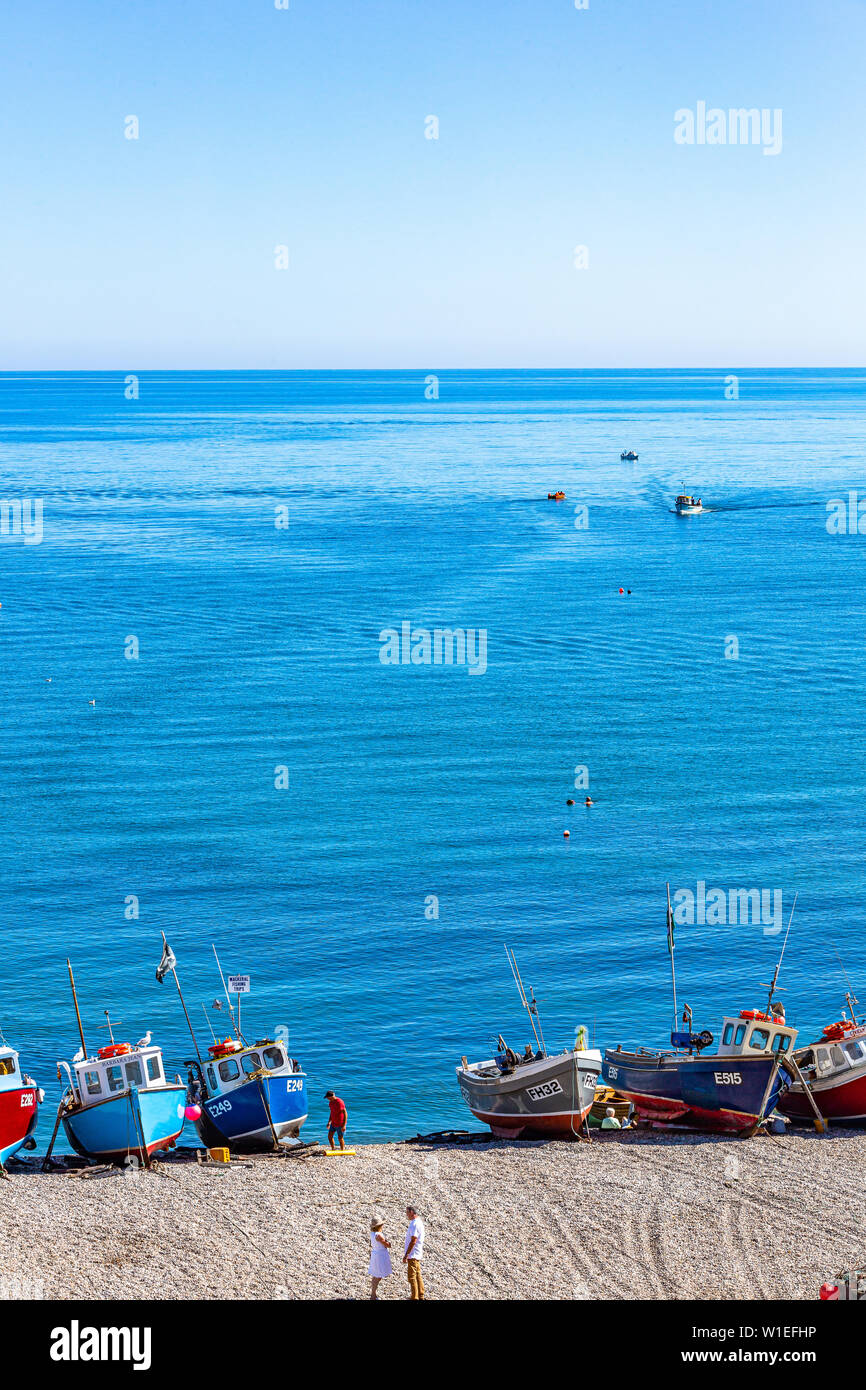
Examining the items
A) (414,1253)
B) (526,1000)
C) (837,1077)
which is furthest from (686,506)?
(414,1253)

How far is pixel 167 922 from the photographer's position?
195 ft

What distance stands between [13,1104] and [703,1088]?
19.9 m

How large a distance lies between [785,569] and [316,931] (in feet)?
295

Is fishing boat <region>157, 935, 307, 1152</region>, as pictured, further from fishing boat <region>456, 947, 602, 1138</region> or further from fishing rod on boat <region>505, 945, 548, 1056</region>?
fishing rod on boat <region>505, 945, 548, 1056</region>

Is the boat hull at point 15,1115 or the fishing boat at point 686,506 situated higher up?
the fishing boat at point 686,506

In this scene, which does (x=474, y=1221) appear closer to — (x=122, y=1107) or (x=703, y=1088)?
(x=703, y=1088)

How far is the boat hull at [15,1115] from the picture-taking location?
1531 inches

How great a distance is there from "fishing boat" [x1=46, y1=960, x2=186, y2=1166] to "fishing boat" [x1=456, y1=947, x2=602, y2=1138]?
30.4 feet

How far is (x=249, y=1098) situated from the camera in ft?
130

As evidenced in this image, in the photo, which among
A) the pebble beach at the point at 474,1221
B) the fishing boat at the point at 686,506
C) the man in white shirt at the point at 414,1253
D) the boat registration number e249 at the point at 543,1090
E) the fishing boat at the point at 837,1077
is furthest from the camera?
the fishing boat at the point at 686,506

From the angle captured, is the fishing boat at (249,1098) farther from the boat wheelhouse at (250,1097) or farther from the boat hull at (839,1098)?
the boat hull at (839,1098)

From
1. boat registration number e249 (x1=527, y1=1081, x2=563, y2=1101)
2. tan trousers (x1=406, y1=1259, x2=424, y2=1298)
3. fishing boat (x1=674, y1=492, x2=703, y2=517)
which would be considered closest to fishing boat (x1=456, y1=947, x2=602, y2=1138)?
boat registration number e249 (x1=527, y1=1081, x2=563, y2=1101)

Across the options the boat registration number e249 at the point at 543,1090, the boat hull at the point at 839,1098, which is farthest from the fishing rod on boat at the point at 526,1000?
the boat hull at the point at 839,1098
